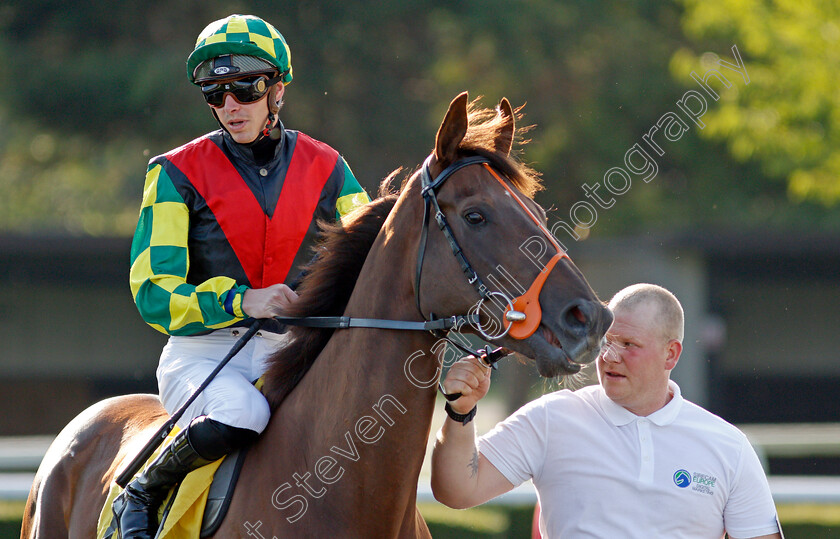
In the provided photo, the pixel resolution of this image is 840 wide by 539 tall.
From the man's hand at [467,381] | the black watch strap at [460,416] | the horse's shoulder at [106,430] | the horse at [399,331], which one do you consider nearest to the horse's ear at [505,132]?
the horse at [399,331]

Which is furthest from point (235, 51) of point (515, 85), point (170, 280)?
point (515, 85)

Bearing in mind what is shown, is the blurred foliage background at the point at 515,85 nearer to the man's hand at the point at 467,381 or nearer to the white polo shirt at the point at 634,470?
the white polo shirt at the point at 634,470

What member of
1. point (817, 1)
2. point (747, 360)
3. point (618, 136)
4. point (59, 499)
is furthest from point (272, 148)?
point (618, 136)

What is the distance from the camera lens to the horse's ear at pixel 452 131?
97.6 inches

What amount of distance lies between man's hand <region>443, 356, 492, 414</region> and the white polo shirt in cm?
41

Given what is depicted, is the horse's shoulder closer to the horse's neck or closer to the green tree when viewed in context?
the horse's neck

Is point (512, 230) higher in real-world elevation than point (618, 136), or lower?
lower

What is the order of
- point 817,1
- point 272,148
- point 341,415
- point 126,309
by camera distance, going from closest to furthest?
point 341,415
point 272,148
point 817,1
point 126,309

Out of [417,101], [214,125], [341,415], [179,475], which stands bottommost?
[179,475]

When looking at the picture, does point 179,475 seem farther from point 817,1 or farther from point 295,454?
point 817,1

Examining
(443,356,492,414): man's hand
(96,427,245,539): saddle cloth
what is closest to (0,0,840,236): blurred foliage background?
(443,356,492,414): man's hand

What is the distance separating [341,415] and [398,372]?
0.68ft

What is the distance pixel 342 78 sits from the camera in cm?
1580

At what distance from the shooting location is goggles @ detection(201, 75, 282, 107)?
299cm
